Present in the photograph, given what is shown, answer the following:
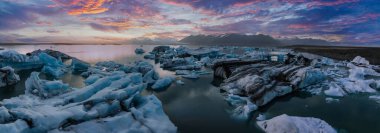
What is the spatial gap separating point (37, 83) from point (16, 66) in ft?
53.4

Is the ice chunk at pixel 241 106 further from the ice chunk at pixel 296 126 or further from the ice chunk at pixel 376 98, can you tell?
the ice chunk at pixel 376 98

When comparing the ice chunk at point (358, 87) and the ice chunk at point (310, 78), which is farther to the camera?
the ice chunk at point (310, 78)

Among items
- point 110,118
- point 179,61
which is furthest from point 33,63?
point 110,118

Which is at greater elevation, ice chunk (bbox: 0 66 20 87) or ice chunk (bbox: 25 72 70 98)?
ice chunk (bbox: 25 72 70 98)

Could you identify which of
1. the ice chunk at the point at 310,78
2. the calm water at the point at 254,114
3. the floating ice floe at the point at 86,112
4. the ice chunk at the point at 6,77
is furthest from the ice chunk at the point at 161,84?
the ice chunk at the point at 6,77

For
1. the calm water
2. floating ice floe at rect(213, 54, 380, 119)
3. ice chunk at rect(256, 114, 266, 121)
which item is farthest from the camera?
floating ice floe at rect(213, 54, 380, 119)

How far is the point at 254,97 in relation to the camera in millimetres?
11164

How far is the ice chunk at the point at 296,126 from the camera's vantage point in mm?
7273

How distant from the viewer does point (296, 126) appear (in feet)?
24.1

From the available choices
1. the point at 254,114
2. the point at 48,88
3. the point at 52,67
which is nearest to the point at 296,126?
the point at 254,114

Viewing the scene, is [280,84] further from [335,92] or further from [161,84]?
[161,84]

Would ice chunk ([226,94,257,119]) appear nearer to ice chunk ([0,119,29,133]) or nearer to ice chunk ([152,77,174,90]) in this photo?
ice chunk ([152,77,174,90])

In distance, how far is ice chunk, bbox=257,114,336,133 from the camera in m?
7.27

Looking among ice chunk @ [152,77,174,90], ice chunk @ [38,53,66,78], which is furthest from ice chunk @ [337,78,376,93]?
ice chunk @ [38,53,66,78]
